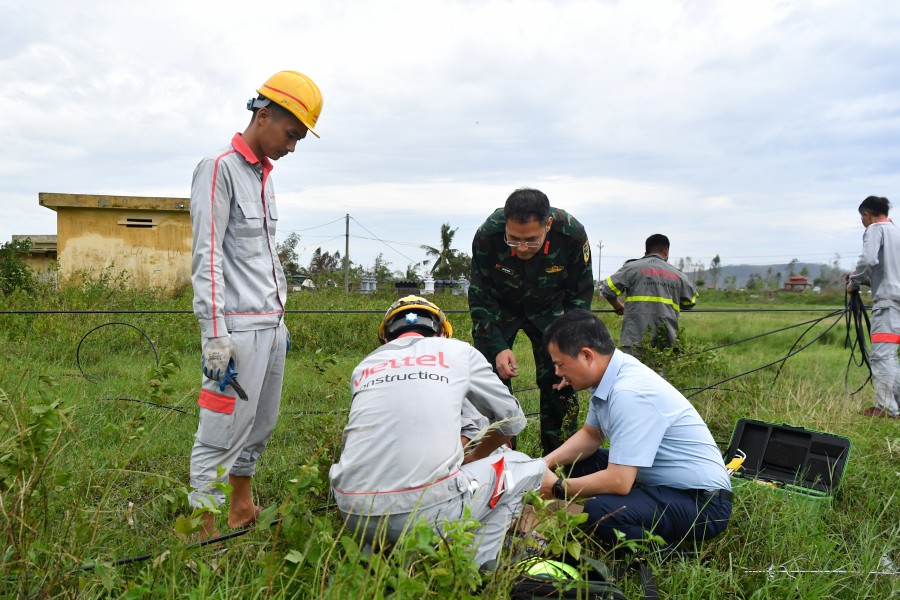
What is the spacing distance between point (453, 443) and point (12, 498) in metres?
1.40

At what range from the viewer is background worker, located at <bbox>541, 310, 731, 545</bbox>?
9.56ft

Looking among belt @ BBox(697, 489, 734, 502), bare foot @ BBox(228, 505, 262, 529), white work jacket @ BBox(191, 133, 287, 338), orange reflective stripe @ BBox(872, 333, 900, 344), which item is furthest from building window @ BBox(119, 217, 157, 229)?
belt @ BBox(697, 489, 734, 502)

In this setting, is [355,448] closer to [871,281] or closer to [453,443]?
[453,443]

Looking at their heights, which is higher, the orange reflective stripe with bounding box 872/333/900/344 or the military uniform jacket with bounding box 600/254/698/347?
the military uniform jacket with bounding box 600/254/698/347

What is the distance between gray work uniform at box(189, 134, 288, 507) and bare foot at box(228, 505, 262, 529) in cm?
23

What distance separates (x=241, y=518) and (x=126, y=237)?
12.4 metres

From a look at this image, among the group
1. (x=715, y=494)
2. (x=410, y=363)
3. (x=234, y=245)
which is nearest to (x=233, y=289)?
(x=234, y=245)

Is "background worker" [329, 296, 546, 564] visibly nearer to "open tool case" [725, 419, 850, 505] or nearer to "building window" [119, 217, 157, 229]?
"open tool case" [725, 419, 850, 505]

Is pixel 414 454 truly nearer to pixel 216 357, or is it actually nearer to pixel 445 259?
pixel 216 357

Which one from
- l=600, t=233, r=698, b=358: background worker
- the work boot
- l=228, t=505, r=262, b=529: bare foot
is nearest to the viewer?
l=228, t=505, r=262, b=529: bare foot

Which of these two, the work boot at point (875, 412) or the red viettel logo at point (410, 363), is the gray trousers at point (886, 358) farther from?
the red viettel logo at point (410, 363)

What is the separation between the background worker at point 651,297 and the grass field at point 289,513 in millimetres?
313

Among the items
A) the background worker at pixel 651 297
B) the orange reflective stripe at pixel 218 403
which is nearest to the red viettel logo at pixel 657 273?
the background worker at pixel 651 297

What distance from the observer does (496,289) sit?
449 cm
